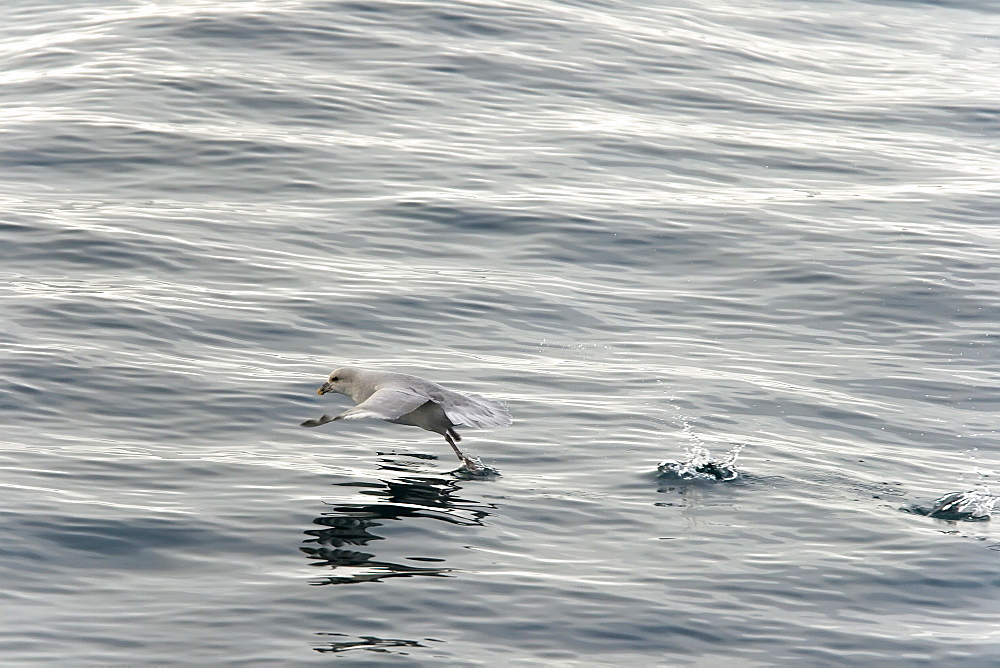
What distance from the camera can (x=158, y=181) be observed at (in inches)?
643

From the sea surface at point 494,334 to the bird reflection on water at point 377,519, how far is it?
0.10ft

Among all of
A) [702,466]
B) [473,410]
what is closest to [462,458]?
[473,410]

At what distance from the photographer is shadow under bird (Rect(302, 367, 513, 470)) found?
8960 mm

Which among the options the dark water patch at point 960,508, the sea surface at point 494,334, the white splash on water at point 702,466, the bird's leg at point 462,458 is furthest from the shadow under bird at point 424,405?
the dark water patch at point 960,508

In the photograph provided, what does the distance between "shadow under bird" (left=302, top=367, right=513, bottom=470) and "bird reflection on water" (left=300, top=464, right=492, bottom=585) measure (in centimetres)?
43

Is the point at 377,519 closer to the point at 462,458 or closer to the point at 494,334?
the point at 462,458

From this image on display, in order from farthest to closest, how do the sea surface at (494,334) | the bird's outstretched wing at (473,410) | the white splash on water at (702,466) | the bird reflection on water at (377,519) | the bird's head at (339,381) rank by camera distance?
the bird's head at (339,381), the white splash on water at (702,466), the bird's outstretched wing at (473,410), the bird reflection on water at (377,519), the sea surface at (494,334)

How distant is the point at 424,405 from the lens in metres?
9.37

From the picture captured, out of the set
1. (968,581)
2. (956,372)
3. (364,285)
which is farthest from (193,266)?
(968,581)

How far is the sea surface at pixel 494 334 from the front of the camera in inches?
287

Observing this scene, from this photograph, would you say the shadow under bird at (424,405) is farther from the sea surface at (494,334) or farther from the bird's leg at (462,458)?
the sea surface at (494,334)

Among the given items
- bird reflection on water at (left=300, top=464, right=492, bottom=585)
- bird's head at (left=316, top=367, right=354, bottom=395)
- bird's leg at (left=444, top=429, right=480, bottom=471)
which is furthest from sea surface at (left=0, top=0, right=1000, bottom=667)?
bird's head at (left=316, top=367, right=354, bottom=395)

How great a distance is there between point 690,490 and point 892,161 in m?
11.2

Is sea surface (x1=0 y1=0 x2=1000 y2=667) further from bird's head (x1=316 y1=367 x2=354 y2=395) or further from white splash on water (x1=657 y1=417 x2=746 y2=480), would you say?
bird's head (x1=316 y1=367 x2=354 y2=395)
